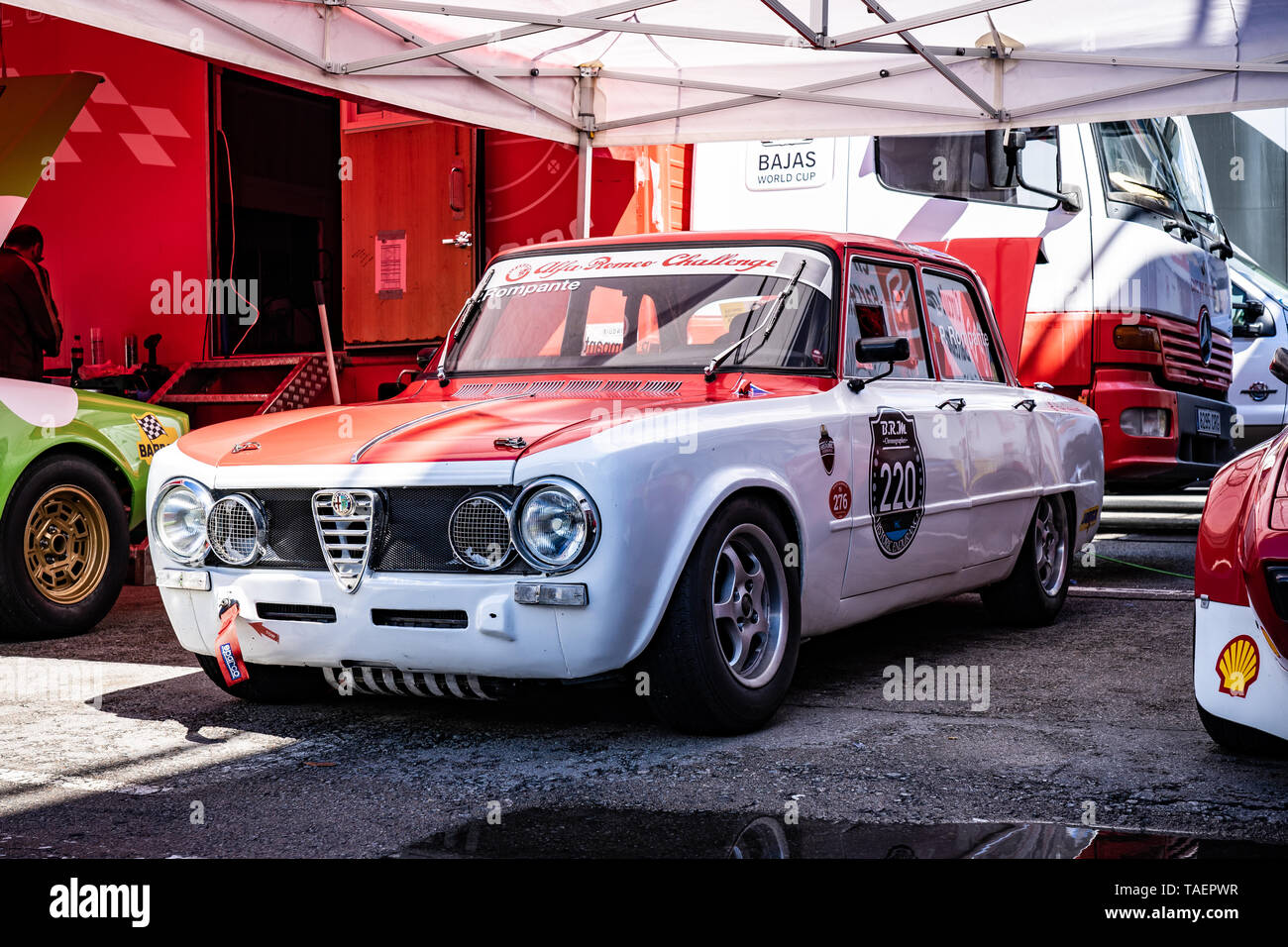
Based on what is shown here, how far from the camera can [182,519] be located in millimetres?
4250

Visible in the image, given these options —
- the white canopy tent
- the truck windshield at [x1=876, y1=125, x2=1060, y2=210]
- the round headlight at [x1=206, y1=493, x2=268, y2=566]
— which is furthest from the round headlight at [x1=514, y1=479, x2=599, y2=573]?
the truck windshield at [x1=876, y1=125, x2=1060, y2=210]

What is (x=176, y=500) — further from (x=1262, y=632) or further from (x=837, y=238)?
(x=1262, y=632)

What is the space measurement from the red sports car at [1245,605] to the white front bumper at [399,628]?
5.36 ft

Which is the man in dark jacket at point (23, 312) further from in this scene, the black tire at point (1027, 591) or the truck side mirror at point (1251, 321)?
the truck side mirror at point (1251, 321)

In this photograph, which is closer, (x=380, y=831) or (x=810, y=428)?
(x=380, y=831)

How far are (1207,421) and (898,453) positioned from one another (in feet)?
15.0

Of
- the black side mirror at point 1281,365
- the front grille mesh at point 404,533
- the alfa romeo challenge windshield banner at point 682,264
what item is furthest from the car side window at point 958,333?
the front grille mesh at point 404,533

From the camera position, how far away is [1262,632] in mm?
3348

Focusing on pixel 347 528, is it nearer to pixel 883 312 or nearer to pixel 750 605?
pixel 750 605

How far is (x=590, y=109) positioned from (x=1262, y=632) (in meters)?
6.08

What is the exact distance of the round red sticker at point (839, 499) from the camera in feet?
15.0

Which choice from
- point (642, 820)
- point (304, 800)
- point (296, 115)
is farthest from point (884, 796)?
point (296, 115)

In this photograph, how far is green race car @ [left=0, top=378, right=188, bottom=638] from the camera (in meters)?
5.95

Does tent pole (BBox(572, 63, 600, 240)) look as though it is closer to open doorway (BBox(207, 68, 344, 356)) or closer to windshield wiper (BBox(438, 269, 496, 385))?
windshield wiper (BBox(438, 269, 496, 385))
